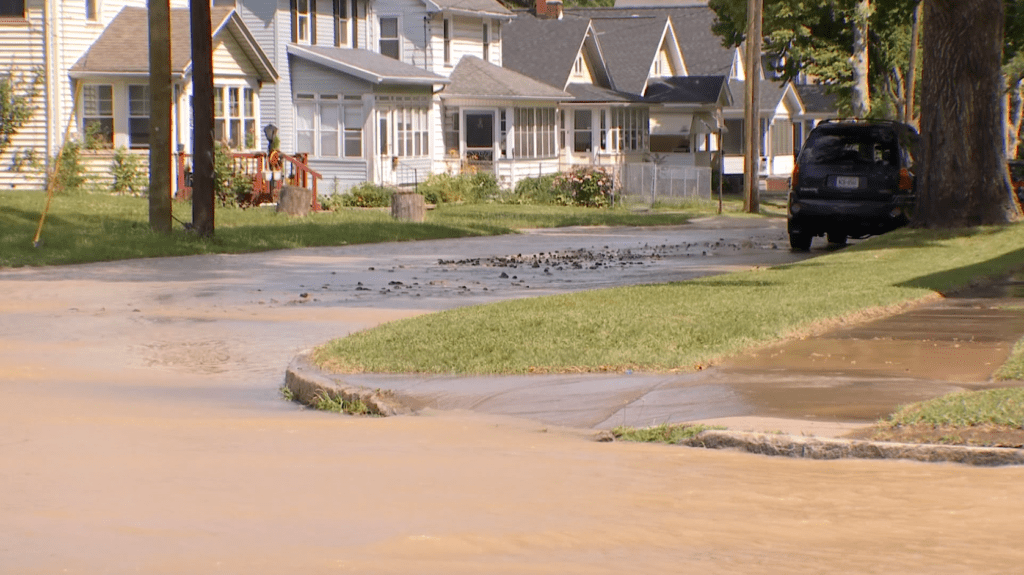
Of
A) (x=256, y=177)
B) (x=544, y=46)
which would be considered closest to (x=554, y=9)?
(x=544, y=46)

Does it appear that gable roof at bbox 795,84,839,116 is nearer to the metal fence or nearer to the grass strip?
the metal fence

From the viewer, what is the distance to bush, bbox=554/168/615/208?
Result: 40406mm

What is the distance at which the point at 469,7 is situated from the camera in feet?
152

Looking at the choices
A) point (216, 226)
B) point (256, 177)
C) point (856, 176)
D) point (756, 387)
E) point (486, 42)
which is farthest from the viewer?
point (486, 42)

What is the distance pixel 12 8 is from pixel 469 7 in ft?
52.9

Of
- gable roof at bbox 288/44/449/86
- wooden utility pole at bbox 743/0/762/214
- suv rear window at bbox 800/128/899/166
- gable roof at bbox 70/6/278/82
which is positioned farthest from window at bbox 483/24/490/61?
suv rear window at bbox 800/128/899/166

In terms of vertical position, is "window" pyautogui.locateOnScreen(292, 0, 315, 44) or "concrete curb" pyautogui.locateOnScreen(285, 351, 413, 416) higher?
"window" pyautogui.locateOnScreen(292, 0, 315, 44)

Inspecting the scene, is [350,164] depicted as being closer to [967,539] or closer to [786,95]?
[786,95]

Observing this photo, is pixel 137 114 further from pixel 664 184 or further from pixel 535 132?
pixel 535 132

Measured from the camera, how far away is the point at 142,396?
33.5 feet

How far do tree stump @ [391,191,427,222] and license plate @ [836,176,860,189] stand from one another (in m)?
11.6

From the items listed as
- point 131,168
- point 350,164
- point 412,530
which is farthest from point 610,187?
point 412,530

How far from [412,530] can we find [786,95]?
61.8 m

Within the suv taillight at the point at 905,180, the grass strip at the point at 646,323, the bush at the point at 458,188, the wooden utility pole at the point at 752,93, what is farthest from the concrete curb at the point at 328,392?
the bush at the point at 458,188
